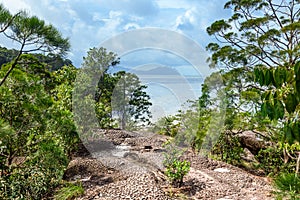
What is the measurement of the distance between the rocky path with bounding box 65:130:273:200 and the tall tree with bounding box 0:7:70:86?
1647 millimetres

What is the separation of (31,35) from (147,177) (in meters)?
2.11

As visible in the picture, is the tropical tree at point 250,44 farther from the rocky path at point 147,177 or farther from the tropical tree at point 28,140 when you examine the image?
the tropical tree at point 28,140

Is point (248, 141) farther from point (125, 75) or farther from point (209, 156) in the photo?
point (125, 75)

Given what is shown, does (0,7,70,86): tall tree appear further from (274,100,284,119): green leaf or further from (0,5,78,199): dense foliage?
(274,100,284,119): green leaf

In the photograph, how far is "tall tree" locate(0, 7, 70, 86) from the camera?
2752mm

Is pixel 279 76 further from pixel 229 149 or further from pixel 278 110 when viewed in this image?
pixel 229 149

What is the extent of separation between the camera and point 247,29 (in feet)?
24.0

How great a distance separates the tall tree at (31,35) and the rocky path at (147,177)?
165cm

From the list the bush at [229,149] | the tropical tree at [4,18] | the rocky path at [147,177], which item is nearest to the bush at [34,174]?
the rocky path at [147,177]

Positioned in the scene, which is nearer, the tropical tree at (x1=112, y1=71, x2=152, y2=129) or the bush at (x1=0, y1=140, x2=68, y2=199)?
the bush at (x1=0, y1=140, x2=68, y2=199)

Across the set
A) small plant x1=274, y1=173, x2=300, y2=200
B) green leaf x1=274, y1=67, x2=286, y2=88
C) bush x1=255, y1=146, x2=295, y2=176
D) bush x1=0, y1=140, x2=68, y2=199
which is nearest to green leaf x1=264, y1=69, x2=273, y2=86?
green leaf x1=274, y1=67, x2=286, y2=88

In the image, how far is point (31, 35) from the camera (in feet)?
9.32

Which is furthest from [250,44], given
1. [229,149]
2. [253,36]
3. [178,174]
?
[178,174]

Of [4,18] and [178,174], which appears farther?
[178,174]
